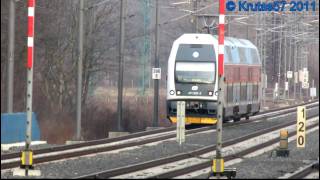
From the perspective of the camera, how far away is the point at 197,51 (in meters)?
30.8

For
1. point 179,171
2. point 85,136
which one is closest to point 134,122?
point 85,136

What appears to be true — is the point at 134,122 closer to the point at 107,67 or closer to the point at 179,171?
the point at 107,67

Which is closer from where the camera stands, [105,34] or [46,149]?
[46,149]

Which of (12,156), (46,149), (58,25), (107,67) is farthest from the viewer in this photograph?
(107,67)

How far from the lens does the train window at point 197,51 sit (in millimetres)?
30781

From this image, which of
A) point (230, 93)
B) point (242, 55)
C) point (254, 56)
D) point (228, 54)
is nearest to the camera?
point (228, 54)

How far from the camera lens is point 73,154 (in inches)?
811

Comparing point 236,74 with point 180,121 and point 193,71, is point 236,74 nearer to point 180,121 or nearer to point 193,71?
point 193,71

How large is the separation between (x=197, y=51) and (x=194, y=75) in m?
A: 1.00

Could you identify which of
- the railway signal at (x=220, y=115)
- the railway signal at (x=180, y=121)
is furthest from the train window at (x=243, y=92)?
the railway signal at (x=220, y=115)

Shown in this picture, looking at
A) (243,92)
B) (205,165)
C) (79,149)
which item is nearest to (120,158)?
(205,165)

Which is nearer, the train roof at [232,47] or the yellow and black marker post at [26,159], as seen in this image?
the yellow and black marker post at [26,159]

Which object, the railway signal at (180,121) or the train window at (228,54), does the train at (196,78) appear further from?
the railway signal at (180,121)

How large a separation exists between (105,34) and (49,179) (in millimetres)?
33784
